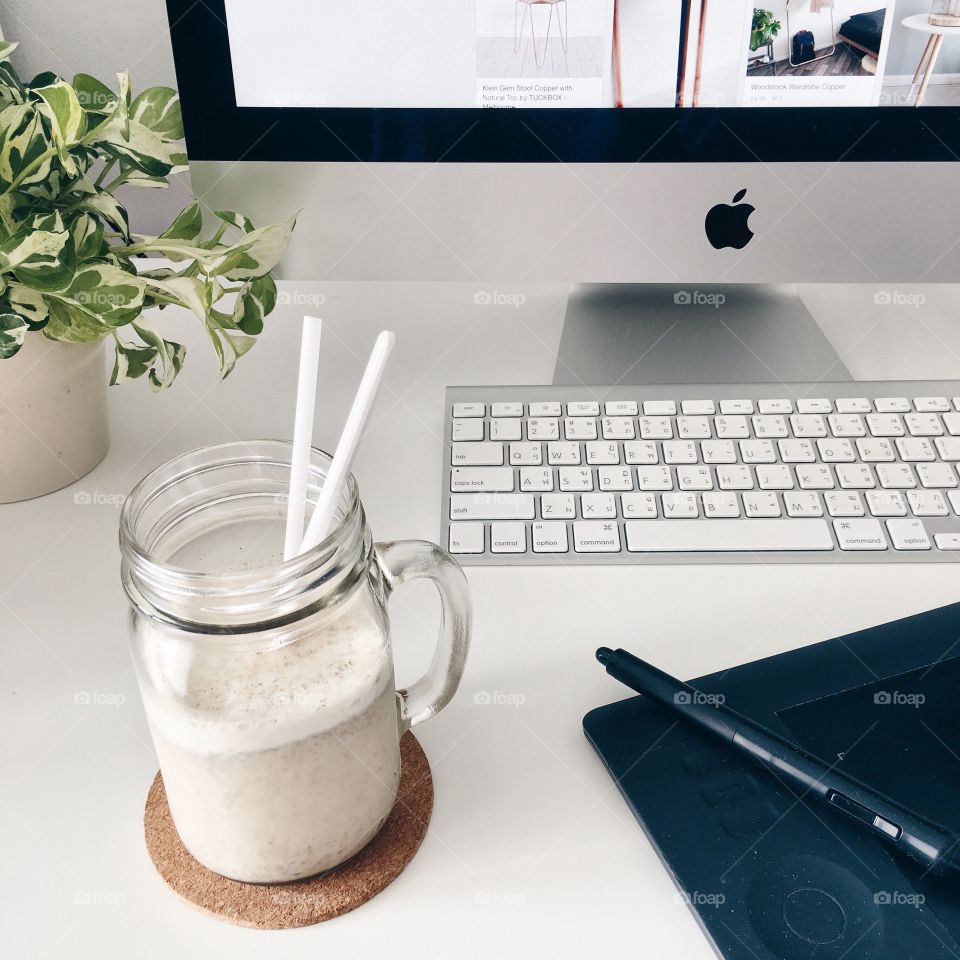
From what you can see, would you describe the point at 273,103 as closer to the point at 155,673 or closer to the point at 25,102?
the point at 25,102

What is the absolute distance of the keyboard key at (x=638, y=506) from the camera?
0.49 metres

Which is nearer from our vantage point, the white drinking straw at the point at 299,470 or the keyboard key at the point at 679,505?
the white drinking straw at the point at 299,470

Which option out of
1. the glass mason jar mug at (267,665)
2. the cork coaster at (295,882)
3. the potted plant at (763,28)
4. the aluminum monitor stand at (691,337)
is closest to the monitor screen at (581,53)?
the potted plant at (763,28)

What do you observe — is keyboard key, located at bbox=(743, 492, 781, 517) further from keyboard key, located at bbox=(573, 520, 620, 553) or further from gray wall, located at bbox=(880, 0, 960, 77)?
gray wall, located at bbox=(880, 0, 960, 77)

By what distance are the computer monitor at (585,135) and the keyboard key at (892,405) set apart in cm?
8

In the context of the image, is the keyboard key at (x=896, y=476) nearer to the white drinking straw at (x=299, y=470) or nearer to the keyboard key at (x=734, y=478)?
the keyboard key at (x=734, y=478)

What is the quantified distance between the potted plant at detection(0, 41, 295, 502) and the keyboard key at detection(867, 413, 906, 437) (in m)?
0.35

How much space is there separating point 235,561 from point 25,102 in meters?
0.28

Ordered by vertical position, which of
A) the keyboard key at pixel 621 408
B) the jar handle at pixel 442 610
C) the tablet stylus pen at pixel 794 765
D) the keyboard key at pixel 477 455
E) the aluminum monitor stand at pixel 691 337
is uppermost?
the jar handle at pixel 442 610

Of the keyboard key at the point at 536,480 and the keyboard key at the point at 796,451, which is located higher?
the keyboard key at the point at 796,451

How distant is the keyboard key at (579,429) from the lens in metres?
0.53

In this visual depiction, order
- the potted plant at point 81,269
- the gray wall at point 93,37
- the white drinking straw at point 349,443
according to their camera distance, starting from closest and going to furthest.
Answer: the white drinking straw at point 349,443 → the potted plant at point 81,269 → the gray wall at point 93,37

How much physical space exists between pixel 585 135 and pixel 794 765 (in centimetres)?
36

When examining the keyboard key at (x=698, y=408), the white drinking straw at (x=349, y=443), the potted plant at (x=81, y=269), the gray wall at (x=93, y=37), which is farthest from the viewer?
the gray wall at (x=93, y=37)
